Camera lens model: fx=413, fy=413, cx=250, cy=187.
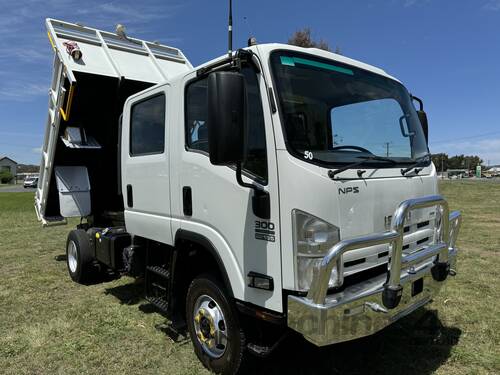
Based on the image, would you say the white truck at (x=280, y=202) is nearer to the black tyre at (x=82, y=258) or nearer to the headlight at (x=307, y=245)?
the headlight at (x=307, y=245)

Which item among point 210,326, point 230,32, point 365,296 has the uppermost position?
point 230,32

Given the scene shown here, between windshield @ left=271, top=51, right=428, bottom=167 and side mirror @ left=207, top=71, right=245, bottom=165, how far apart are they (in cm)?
35

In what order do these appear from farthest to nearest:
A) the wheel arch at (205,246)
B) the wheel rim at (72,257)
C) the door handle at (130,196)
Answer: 1. the wheel rim at (72,257)
2. the door handle at (130,196)
3. the wheel arch at (205,246)

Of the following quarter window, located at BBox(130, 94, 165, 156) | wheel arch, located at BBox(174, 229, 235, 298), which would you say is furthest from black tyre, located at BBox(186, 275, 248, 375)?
quarter window, located at BBox(130, 94, 165, 156)

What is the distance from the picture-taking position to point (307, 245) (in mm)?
2527

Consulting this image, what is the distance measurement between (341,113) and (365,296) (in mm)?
1352

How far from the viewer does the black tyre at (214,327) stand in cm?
305

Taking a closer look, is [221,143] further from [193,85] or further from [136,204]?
[136,204]

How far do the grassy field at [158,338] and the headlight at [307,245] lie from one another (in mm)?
1008

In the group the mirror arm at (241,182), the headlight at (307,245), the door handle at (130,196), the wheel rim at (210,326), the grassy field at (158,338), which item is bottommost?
the grassy field at (158,338)

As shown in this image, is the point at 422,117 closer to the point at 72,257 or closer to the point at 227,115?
the point at 227,115

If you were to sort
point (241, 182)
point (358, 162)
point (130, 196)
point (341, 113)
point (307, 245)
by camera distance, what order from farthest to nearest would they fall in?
point (130, 196)
point (341, 113)
point (358, 162)
point (241, 182)
point (307, 245)

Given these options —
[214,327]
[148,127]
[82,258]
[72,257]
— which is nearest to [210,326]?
[214,327]

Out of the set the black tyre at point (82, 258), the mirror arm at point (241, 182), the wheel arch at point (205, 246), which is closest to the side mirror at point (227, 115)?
the mirror arm at point (241, 182)
